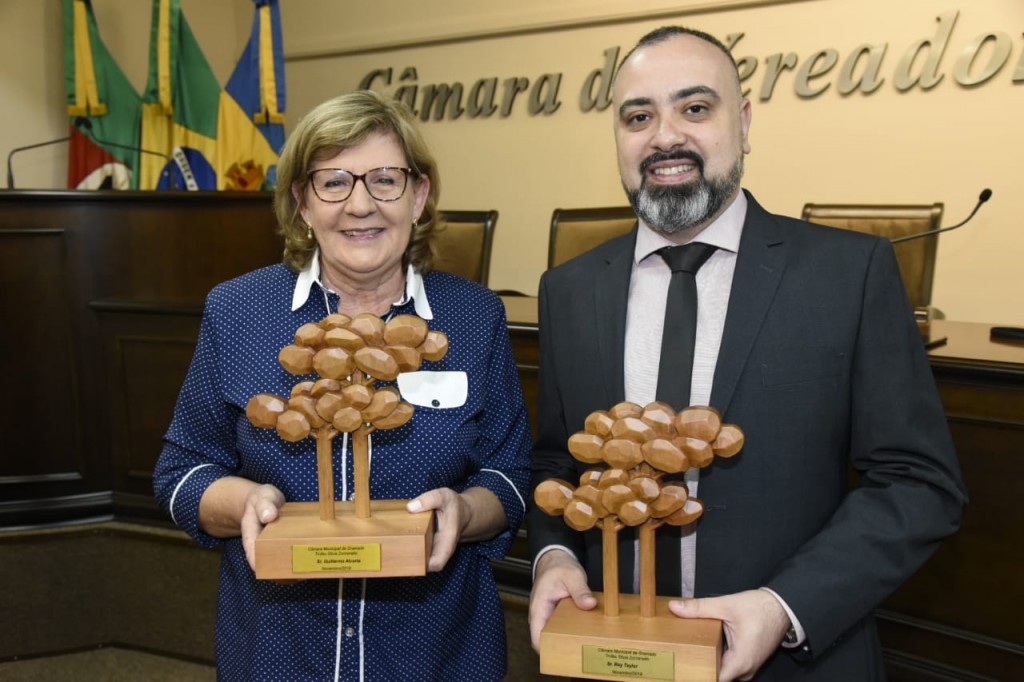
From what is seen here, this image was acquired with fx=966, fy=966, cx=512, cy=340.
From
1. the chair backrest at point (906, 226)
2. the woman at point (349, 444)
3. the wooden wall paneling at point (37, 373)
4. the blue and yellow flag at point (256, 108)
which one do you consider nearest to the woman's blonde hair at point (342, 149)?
the woman at point (349, 444)

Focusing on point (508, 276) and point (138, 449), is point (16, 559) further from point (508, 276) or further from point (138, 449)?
point (508, 276)

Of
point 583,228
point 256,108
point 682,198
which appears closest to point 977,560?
point 682,198

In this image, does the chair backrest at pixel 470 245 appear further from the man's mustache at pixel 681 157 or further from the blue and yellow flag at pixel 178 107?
the man's mustache at pixel 681 157

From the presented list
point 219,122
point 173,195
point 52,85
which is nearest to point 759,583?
point 173,195

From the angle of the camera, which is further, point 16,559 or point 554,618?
point 16,559

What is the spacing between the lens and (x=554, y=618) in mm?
1147

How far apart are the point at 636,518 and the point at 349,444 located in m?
0.51

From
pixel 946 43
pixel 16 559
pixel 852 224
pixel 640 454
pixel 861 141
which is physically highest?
pixel 946 43

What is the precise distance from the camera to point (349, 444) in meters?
1.45

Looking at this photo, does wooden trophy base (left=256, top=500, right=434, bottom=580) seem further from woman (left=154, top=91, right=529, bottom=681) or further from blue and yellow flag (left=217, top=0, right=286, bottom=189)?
blue and yellow flag (left=217, top=0, right=286, bottom=189)

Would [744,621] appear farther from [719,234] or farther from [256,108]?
[256,108]

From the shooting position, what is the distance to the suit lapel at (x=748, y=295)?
1.25 metres

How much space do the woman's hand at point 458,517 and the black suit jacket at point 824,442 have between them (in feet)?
0.79

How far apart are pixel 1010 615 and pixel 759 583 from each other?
114cm
